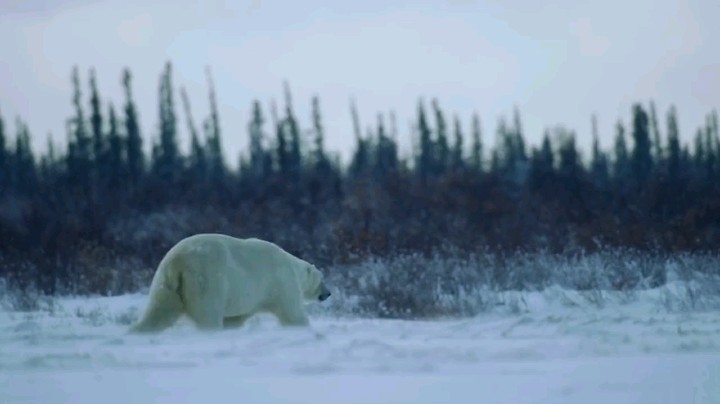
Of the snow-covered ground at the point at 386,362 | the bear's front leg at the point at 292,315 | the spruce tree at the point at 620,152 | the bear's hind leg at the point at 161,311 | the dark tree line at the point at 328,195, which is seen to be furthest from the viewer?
the spruce tree at the point at 620,152

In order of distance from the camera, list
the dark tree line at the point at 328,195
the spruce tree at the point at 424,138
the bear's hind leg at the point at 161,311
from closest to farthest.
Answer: the bear's hind leg at the point at 161,311 < the dark tree line at the point at 328,195 < the spruce tree at the point at 424,138

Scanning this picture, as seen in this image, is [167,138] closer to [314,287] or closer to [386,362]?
[314,287]

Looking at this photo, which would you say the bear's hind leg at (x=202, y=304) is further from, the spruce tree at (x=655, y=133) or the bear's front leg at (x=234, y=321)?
the spruce tree at (x=655, y=133)

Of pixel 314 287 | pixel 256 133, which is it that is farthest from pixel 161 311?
pixel 256 133

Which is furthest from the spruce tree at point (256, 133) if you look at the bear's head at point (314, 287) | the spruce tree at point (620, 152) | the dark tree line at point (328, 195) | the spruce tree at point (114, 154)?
the bear's head at point (314, 287)

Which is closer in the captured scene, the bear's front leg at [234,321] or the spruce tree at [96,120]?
the bear's front leg at [234,321]

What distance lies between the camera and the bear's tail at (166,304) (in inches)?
296

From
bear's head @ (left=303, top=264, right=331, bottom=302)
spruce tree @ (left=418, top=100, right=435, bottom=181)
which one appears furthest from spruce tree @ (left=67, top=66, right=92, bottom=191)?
bear's head @ (left=303, top=264, right=331, bottom=302)

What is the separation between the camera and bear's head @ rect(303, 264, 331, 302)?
9.53 metres

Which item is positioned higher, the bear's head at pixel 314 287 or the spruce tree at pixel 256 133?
the spruce tree at pixel 256 133

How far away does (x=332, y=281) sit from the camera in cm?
1188

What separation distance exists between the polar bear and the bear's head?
0.70 metres

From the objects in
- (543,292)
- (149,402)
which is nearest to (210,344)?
(149,402)

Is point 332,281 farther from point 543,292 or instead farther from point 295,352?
point 295,352
